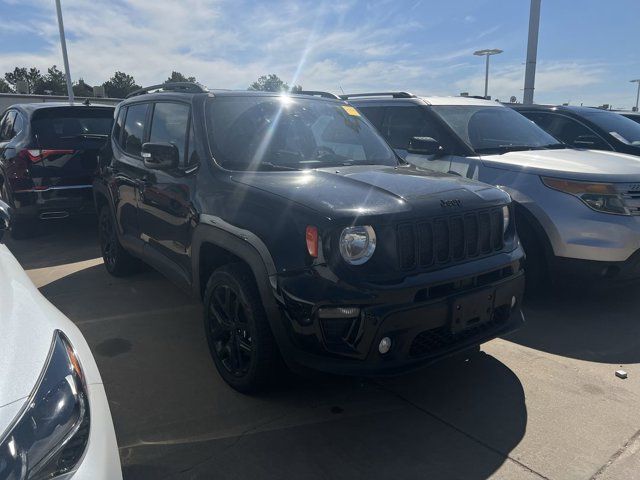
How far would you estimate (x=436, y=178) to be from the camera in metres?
3.25

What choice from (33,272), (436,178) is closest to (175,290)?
(33,272)

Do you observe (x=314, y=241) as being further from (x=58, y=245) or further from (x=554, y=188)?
(x=58, y=245)

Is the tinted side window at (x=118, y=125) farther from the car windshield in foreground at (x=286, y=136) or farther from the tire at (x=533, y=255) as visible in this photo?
the tire at (x=533, y=255)

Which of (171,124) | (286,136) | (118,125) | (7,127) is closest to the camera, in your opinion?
(286,136)

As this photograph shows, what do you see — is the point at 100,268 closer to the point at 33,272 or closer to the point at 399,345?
the point at 33,272

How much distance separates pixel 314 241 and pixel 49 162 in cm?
515

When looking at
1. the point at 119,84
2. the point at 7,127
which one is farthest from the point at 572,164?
the point at 119,84

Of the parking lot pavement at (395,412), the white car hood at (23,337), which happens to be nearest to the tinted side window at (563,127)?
the parking lot pavement at (395,412)

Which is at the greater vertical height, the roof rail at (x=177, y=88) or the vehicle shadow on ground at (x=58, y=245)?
the roof rail at (x=177, y=88)

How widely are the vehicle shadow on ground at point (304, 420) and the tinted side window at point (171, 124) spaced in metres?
1.48

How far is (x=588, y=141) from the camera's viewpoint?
6719 mm

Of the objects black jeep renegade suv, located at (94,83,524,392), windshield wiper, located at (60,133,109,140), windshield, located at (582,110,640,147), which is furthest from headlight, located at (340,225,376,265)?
windshield, located at (582,110,640,147)

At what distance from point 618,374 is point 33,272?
5.62 meters

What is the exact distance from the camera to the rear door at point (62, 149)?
630 centimetres
